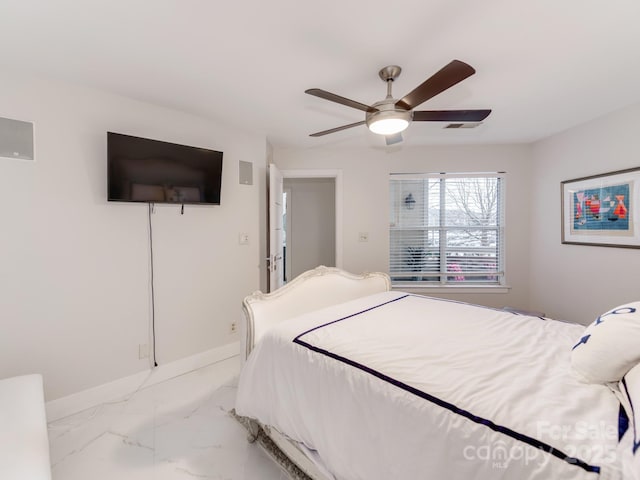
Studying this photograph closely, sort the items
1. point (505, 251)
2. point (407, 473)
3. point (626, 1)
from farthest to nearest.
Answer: point (505, 251) → point (626, 1) → point (407, 473)

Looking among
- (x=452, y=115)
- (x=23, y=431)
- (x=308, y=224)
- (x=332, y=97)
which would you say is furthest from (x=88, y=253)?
(x=308, y=224)

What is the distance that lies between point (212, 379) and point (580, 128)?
4178mm

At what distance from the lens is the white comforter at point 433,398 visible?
79 cm

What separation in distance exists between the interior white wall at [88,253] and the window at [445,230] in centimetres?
218

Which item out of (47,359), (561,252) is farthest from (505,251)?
(47,359)

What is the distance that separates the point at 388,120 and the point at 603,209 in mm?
2423

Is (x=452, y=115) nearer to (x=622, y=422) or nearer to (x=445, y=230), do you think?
(x=622, y=422)

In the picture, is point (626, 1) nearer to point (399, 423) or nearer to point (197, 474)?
point (399, 423)

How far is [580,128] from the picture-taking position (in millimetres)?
2846

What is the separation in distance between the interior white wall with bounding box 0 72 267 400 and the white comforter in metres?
1.30

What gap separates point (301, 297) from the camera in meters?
2.06

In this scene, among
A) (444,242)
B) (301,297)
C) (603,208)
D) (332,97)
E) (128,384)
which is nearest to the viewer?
(332,97)

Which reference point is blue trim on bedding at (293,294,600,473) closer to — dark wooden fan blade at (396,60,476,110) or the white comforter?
the white comforter

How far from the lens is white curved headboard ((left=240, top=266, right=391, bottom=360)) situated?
1.71 metres
